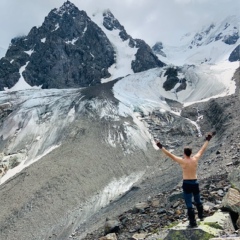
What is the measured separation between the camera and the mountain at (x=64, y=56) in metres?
154

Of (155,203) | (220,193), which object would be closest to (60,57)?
(155,203)

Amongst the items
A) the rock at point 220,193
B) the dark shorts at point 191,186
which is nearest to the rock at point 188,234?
the dark shorts at point 191,186

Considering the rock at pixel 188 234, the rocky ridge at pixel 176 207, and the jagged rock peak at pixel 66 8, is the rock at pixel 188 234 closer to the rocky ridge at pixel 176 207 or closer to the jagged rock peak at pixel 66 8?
the rocky ridge at pixel 176 207

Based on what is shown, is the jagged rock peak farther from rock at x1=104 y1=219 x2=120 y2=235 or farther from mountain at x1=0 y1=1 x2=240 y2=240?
rock at x1=104 y1=219 x2=120 y2=235

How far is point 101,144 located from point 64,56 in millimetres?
102660

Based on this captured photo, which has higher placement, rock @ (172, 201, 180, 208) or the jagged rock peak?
the jagged rock peak

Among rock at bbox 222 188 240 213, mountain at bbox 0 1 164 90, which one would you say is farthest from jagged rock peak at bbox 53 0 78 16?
rock at bbox 222 188 240 213

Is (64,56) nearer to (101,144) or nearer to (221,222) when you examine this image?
(101,144)

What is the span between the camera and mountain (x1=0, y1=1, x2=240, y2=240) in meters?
42.1

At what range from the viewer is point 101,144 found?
60.8 metres

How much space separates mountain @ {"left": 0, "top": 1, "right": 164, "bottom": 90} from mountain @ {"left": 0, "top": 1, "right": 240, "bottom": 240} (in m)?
43.5

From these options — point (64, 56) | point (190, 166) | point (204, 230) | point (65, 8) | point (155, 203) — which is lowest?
point (155, 203)

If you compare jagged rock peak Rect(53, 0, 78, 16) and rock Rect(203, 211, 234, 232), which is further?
jagged rock peak Rect(53, 0, 78, 16)

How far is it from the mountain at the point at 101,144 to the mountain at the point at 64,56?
43.5 metres
